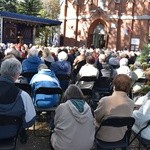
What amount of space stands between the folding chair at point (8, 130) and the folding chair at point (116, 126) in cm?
113

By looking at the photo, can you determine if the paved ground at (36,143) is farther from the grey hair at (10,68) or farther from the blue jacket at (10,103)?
the grey hair at (10,68)

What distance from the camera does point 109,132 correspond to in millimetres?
4691

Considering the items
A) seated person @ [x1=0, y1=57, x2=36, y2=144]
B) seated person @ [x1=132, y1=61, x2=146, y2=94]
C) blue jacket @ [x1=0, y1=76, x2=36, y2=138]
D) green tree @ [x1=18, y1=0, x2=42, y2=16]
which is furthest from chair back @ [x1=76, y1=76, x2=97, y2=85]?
green tree @ [x1=18, y1=0, x2=42, y2=16]

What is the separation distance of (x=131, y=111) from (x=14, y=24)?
87.0ft

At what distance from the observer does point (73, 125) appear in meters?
4.35

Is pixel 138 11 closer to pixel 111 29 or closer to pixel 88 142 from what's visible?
pixel 111 29

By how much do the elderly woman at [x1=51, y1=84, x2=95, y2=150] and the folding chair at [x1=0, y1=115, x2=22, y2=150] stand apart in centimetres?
58

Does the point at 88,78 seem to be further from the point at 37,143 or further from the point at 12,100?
the point at 12,100

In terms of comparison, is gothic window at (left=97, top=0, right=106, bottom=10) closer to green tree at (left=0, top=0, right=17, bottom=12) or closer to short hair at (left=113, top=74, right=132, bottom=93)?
green tree at (left=0, top=0, right=17, bottom=12)

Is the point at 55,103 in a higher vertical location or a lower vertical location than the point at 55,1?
lower

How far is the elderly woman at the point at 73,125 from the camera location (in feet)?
14.3

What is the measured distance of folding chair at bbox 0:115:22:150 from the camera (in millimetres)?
3949

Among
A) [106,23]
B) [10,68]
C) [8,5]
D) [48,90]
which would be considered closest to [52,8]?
[8,5]

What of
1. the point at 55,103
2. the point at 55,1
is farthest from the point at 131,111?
the point at 55,1
